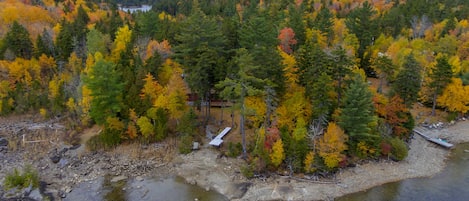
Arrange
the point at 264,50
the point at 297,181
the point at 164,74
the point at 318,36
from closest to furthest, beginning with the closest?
the point at 297,181, the point at 264,50, the point at 164,74, the point at 318,36

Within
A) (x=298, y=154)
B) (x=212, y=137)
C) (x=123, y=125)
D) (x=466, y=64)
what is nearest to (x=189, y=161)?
(x=212, y=137)

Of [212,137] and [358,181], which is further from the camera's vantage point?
[212,137]

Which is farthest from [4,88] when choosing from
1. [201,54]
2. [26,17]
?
[201,54]

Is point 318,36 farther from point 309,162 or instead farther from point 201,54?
point 309,162

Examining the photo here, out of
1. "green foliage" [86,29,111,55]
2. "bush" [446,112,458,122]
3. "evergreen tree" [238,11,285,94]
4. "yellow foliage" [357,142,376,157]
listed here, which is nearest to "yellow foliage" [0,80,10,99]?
"green foliage" [86,29,111,55]

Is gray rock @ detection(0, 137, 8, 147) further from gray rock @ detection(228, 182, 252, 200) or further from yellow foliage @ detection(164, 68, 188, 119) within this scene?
gray rock @ detection(228, 182, 252, 200)

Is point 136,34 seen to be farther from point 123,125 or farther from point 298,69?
point 298,69
